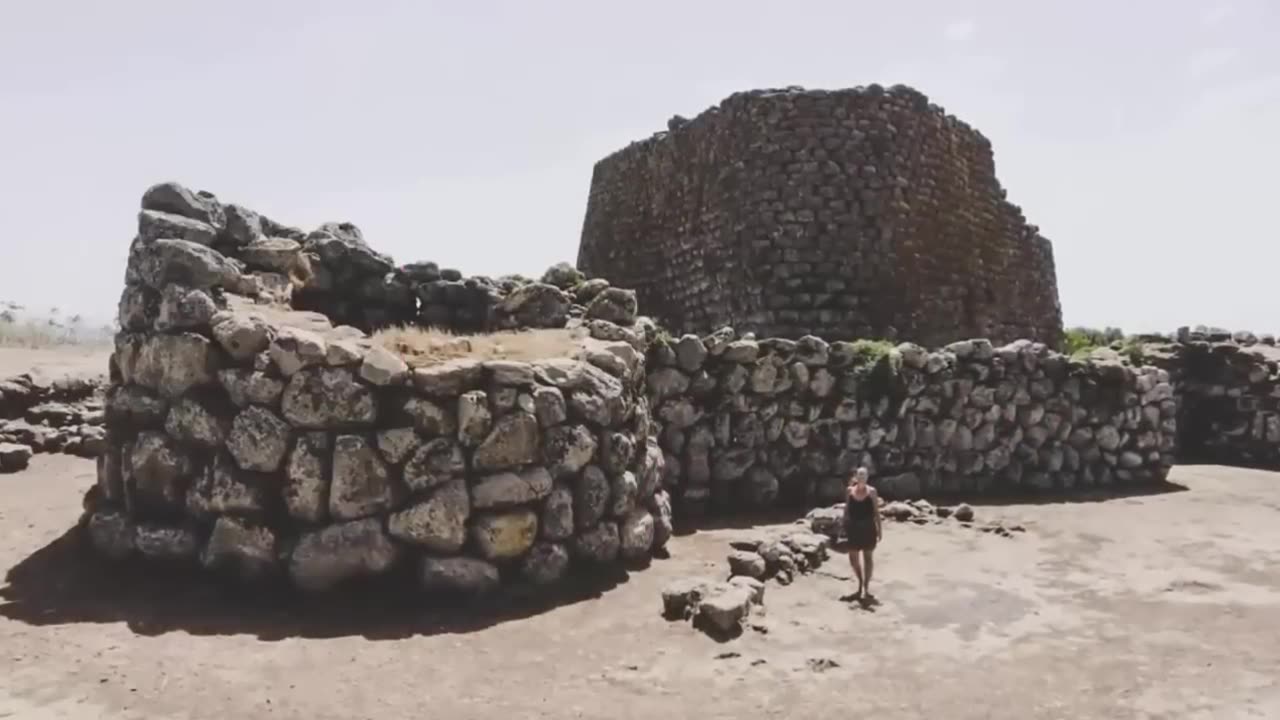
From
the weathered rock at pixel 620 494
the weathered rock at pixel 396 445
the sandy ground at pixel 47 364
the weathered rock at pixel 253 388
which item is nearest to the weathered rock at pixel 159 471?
the weathered rock at pixel 253 388

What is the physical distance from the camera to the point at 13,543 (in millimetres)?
7055

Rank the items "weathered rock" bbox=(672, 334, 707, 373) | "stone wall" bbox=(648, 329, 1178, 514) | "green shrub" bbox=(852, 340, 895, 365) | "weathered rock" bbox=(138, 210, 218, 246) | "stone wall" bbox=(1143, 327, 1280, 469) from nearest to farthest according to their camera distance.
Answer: "weathered rock" bbox=(138, 210, 218, 246) < "weathered rock" bbox=(672, 334, 707, 373) < "stone wall" bbox=(648, 329, 1178, 514) < "green shrub" bbox=(852, 340, 895, 365) < "stone wall" bbox=(1143, 327, 1280, 469)

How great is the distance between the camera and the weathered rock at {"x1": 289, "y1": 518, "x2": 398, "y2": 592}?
5934 millimetres

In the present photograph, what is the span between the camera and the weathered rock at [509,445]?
20.7 ft

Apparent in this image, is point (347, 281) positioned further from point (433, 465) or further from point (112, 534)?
point (433, 465)

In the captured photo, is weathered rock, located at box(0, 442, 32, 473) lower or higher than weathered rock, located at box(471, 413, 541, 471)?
lower

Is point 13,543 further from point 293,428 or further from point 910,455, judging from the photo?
point 910,455

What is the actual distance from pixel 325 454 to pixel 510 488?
132 centimetres

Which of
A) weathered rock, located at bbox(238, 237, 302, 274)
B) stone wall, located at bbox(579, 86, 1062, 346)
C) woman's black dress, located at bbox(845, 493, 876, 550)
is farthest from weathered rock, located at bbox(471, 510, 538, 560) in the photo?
stone wall, located at bbox(579, 86, 1062, 346)

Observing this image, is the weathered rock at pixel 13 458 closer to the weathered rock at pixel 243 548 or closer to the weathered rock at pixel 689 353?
the weathered rock at pixel 243 548

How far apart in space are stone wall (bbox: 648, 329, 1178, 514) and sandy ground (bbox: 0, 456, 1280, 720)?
7.80 ft

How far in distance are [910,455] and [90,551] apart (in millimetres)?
8777

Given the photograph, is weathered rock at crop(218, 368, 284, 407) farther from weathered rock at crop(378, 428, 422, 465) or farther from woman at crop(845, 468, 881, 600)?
woman at crop(845, 468, 881, 600)

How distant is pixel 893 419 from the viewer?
10.8 meters
